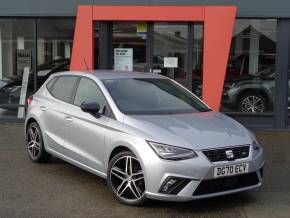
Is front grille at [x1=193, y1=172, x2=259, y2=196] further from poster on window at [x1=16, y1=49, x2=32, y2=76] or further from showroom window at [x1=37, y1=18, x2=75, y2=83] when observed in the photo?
poster on window at [x1=16, y1=49, x2=32, y2=76]

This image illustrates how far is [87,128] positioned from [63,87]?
1251 mm

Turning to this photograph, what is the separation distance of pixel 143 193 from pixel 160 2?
6440 millimetres

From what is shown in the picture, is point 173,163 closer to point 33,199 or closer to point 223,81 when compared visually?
point 33,199

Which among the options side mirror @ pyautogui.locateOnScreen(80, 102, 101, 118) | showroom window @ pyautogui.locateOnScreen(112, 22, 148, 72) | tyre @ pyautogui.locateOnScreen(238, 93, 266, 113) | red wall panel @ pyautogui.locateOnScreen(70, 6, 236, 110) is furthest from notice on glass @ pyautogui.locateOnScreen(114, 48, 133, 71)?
side mirror @ pyautogui.locateOnScreen(80, 102, 101, 118)

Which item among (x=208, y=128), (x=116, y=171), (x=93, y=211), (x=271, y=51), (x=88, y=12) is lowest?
(x=93, y=211)

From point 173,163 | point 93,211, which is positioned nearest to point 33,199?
point 93,211

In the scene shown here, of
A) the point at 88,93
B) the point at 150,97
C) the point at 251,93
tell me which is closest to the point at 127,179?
the point at 150,97

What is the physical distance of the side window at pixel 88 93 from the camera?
253 inches

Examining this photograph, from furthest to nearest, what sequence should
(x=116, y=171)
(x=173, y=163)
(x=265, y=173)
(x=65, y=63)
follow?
(x=65, y=63), (x=265, y=173), (x=116, y=171), (x=173, y=163)

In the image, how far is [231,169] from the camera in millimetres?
Result: 5418

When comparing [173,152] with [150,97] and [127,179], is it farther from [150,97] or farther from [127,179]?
[150,97]

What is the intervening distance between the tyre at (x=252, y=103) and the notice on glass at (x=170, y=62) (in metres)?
1.70

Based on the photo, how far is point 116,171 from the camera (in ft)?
18.9

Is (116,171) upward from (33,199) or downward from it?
upward
